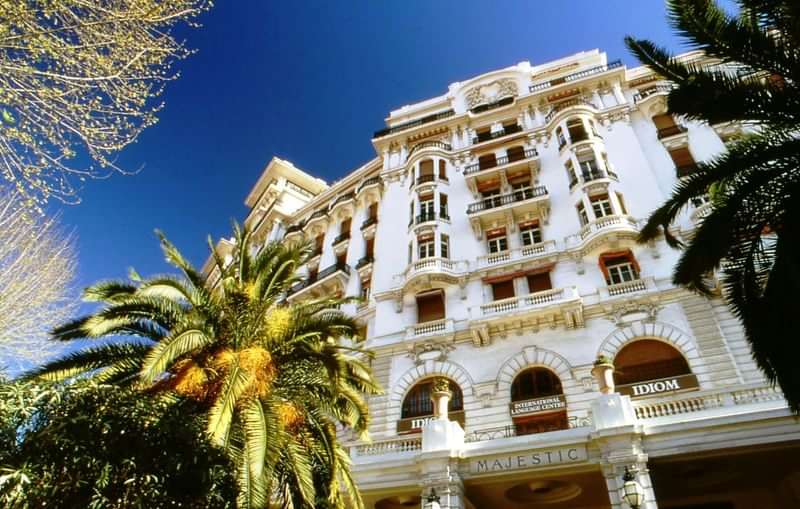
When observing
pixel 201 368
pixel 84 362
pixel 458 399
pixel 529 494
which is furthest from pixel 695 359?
pixel 84 362

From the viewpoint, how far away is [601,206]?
2053 centimetres

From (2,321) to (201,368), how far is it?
621cm

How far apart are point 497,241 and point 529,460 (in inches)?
458

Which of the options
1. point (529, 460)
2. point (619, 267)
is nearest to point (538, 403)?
point (529, 460)

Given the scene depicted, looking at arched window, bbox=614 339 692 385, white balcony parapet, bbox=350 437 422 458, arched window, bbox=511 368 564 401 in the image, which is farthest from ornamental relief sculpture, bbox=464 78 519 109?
white balcony parapet, bbox=350 437 422 458

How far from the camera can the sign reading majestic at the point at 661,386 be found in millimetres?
14766

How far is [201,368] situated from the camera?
1012 centimetres

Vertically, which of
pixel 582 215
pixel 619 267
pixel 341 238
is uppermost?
pixel 341 238

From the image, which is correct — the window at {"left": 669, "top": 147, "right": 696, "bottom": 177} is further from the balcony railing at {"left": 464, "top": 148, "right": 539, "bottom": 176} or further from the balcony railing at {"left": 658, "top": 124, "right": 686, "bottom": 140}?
the balcony railing at {"left": 464, "top": 148, "right": 539, "bottom": 176}

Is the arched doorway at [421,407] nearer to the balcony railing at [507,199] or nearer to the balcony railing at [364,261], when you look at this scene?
the balcony railing at [364,261]

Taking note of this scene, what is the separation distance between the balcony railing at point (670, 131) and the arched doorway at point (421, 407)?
16.0 m

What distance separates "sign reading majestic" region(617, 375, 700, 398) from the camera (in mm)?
14766

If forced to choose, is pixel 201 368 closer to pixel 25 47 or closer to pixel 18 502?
pixel 18 502

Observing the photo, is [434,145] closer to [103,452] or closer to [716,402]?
[716,402]
